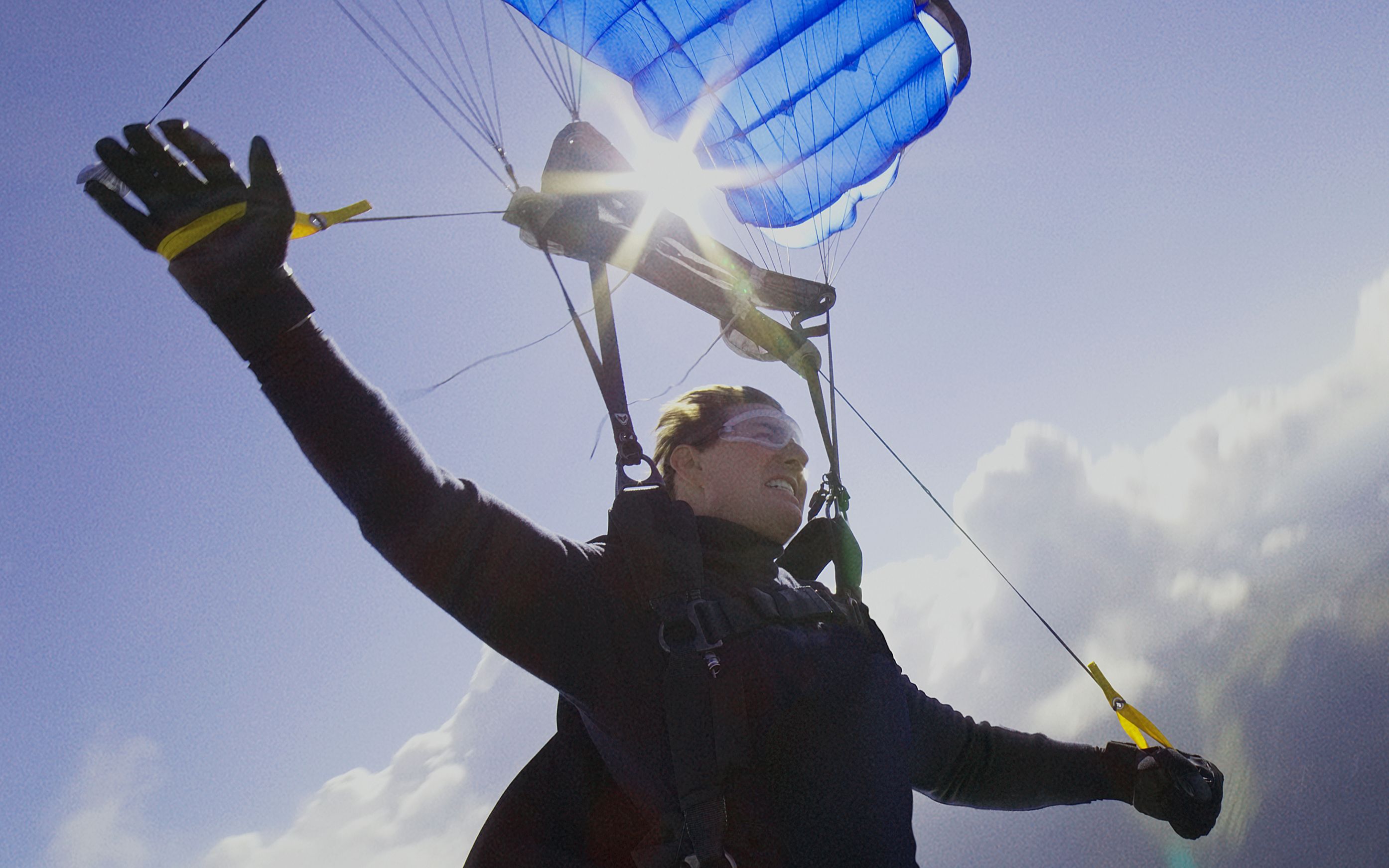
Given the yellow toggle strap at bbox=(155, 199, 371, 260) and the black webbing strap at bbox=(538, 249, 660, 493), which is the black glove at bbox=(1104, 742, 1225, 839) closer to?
the black webbing strap at bbox=(538, 249, 660, 493)

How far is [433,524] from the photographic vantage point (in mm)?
1475

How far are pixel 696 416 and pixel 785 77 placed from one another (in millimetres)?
4427

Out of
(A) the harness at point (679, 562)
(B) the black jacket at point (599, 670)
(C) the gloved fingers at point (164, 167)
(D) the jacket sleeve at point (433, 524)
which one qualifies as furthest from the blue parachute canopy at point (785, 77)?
(D) the jacket sleeve at point (433, 524)

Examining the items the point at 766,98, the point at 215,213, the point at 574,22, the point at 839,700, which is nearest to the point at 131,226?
the point at 215,213

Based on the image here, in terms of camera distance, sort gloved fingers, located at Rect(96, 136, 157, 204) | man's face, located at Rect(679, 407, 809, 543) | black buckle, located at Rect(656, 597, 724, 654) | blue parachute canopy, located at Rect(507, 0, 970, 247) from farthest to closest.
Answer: blue parachute canopy, located at Rect(507, 0, 970, 247) < man's face, located at Rect(679, 407, 809, 543) < black buckle, located at Rect(656, 597, 724, 654) < gloved fingers, located at Rect(96, 136, 157, 204)

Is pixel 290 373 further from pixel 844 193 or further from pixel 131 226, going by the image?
Result: pixel 844 193

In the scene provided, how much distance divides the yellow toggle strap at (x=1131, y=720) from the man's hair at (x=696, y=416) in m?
2.07

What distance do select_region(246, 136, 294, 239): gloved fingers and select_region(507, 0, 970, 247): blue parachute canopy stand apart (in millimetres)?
4843

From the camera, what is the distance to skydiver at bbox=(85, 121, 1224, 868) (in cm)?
143

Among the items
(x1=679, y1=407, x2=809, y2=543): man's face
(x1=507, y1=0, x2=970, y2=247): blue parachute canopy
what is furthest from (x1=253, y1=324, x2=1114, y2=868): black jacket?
(x1=507, y1=0, x2=970, y2=247): blue parachute canopy

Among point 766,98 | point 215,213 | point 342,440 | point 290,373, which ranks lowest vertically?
point 342,440

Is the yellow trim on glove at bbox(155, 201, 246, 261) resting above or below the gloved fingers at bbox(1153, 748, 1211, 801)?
above

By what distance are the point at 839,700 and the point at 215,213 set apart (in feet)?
6.33

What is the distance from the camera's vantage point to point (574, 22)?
5.75 m
